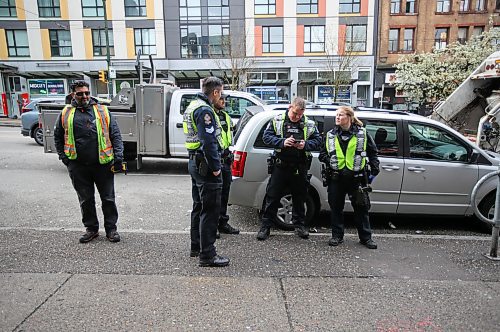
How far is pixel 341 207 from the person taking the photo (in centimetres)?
464

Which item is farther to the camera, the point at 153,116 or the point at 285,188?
the point at 153,116

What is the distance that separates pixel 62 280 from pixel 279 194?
2558 mm

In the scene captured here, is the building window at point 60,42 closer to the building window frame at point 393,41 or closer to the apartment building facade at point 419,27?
the apartment building facade at point 419,27

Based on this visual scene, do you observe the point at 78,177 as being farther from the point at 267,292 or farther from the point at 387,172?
the point at 387,172

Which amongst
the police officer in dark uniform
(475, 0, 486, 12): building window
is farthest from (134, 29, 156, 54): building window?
the police officer in dark uniform

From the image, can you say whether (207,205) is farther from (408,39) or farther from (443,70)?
(408,39)

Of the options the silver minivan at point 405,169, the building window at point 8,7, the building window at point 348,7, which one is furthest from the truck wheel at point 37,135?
the building window at point 348,7

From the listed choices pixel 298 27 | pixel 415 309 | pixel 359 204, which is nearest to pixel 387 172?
pixel 359 204

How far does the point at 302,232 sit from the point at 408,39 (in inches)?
1246

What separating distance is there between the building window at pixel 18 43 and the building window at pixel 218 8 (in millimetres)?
15626

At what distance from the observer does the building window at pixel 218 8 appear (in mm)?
31750

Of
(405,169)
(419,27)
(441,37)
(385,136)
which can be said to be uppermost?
(419,27)

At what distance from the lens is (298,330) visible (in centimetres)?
291

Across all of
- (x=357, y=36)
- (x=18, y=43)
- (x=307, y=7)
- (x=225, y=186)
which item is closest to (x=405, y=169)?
(x=225, y=186)
